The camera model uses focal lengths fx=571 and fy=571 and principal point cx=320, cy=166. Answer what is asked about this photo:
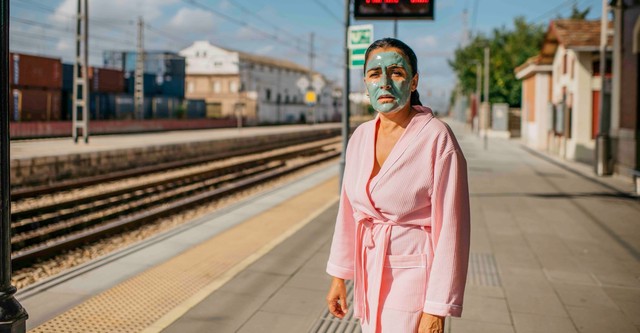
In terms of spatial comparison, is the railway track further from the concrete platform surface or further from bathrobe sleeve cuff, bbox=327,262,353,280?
bathrobe sleeve cuff, bbox=327,262,353,280

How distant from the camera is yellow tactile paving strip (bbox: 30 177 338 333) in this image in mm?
4645

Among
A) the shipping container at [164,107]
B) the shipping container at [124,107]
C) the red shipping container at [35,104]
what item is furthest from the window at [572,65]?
the shipping container at [164,107]

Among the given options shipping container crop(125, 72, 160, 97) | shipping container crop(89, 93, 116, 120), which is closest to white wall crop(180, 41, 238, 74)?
shipping container crop(125, 72, 160, 97)

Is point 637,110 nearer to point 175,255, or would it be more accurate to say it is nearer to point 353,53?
point 353,53

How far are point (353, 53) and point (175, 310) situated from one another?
264 inches

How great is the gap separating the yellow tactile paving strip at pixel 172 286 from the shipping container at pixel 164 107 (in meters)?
39.2

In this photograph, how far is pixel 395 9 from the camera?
825cm

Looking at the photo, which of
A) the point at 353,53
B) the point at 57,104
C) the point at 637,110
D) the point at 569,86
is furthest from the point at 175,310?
the point at 57,104

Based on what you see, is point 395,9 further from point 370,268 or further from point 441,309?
point 441,309

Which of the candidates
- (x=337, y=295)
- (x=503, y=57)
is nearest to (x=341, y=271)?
(x=337, y=295)

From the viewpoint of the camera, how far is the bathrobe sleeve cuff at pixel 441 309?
211cm

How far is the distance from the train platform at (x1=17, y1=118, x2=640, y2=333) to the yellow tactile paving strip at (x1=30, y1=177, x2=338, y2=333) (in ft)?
0.04

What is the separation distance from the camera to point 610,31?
62.4ft

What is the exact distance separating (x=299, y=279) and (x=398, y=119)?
3.81 m
